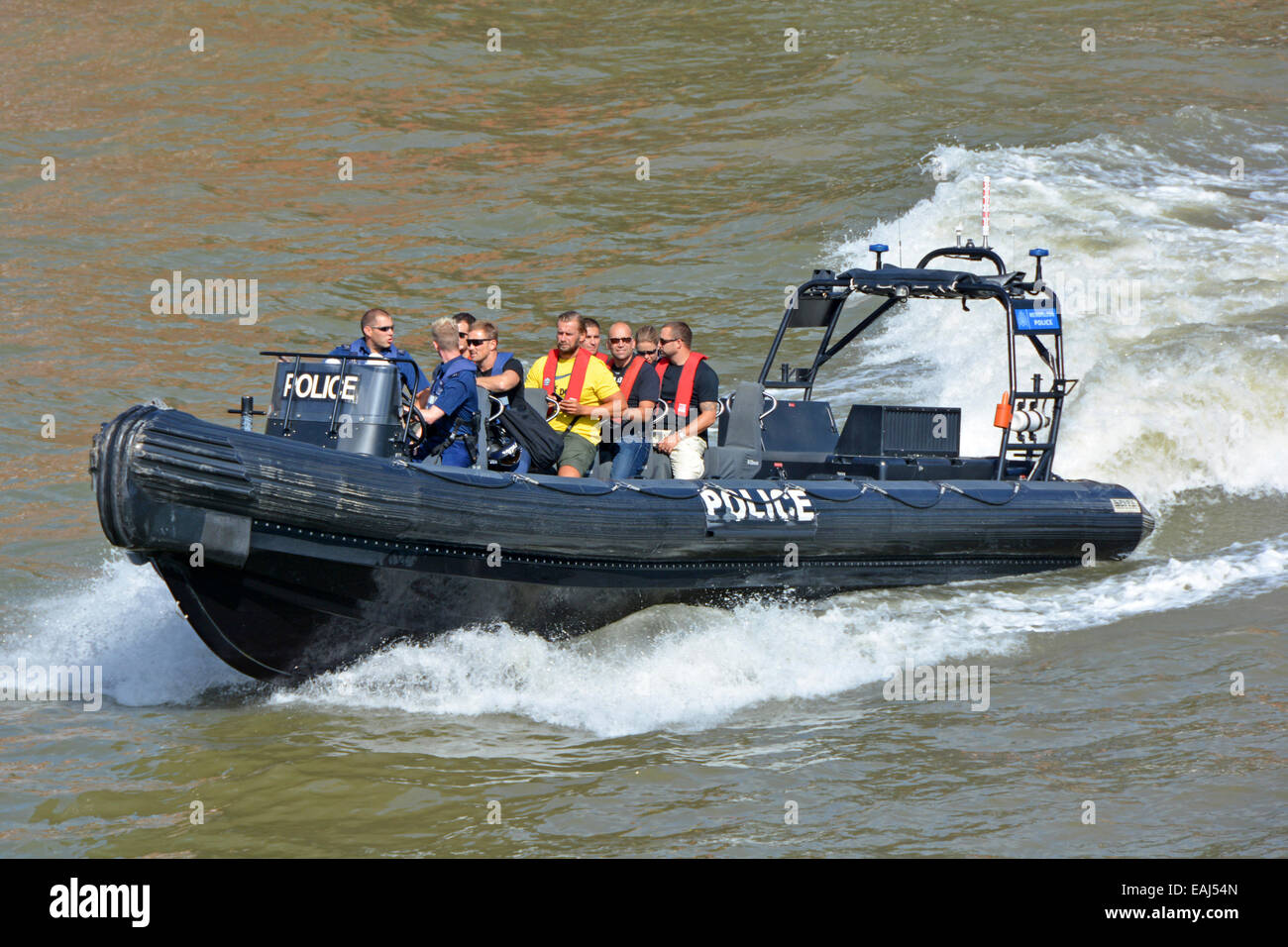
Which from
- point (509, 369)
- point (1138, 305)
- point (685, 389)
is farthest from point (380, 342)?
point (1138, 305)

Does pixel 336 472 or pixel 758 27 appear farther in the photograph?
pixel 758 27

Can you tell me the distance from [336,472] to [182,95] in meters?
14.3

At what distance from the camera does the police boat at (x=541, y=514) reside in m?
5.38

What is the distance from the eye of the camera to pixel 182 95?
18000 millimetres

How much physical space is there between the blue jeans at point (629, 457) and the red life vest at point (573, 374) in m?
0.44

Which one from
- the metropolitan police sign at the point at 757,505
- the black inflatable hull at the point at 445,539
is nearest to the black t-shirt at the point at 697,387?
the black inflatable hull at the point at 445,539

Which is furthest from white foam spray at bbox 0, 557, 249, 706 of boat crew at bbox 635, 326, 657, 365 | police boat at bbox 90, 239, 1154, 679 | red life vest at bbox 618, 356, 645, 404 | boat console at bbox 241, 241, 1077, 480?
boat crew at bbox 635, 326, 657, 365

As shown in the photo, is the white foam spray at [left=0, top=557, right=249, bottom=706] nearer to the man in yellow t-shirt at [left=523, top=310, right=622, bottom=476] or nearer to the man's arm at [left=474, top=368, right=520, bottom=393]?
the man's arm at [left=474, top=368, right=520, bottom=393]

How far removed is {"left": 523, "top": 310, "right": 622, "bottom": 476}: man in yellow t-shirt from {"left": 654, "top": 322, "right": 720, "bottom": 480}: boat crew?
0.36 m

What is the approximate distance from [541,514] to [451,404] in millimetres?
681

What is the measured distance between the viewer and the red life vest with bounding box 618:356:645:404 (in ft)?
24.1

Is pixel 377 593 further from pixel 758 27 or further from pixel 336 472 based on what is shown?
pixel 758 27

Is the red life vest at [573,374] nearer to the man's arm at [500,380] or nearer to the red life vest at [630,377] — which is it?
the red life vest at [630,377]
